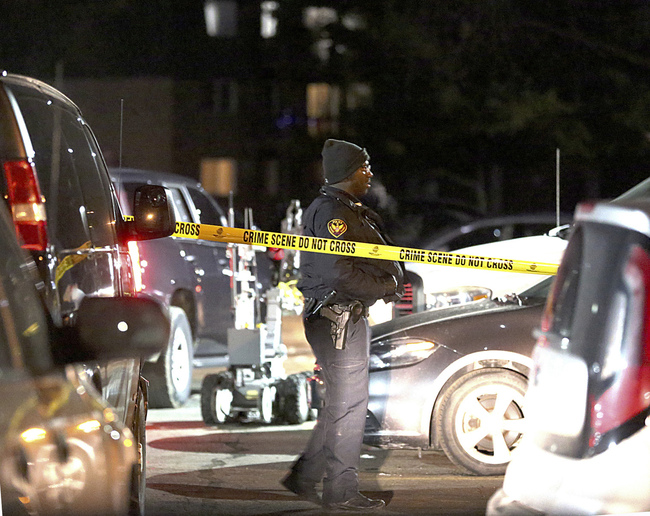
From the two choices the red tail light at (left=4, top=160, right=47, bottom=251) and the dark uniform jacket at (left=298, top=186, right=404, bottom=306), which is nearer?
the red tail light at (left=4, top=160, right=47, bottom=251)

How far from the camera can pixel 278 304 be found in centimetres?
833

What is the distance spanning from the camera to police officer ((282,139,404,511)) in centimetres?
559

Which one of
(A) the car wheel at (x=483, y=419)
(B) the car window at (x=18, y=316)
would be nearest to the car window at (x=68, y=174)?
(B) the car window at (x=18, y=316)

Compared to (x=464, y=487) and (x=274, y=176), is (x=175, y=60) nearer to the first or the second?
(x=274, y=176)

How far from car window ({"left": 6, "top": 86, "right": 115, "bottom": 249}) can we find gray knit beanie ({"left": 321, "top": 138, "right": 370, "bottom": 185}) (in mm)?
1407

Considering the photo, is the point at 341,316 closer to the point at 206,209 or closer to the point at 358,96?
the point at 206,209

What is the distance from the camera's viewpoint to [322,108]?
42250 millimetres

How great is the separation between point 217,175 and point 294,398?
3602 cm

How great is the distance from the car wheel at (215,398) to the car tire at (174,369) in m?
0.80

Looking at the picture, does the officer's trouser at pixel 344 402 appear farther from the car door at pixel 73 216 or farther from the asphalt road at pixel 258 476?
the car door at pixel 73 216

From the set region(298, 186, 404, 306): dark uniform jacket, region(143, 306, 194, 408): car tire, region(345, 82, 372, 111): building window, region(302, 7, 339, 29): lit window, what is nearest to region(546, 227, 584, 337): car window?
region(298, 186, 404, 306): dark uniform jacket

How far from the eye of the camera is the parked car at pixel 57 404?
2.55 meters

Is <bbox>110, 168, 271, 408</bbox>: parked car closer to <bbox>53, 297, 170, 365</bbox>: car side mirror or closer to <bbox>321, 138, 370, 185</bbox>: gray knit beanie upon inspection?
<bbox>321, 138, 370, 185</bbox>: gray knit beanie

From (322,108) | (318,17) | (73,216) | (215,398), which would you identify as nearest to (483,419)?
(215,398)
